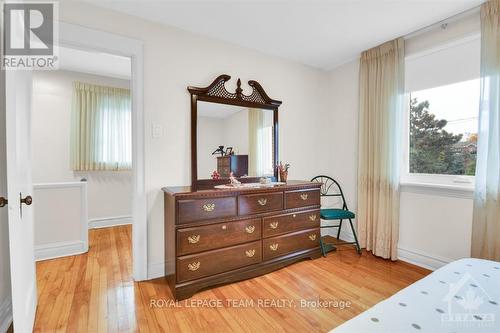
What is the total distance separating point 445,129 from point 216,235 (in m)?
2.49

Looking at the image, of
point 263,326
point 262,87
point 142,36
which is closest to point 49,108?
point 142,36

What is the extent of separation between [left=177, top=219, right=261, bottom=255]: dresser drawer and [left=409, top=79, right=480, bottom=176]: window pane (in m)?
1.92

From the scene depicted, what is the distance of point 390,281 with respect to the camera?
7.17 ft

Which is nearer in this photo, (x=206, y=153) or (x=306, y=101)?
(x=206, y=153)

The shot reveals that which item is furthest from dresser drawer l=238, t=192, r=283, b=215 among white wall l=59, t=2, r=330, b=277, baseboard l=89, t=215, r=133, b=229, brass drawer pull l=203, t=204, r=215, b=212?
baseboard l=89, t=215, r=133, b=229

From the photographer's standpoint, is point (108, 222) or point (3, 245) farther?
point (108, 222)

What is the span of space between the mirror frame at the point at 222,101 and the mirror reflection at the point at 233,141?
0.13 ft

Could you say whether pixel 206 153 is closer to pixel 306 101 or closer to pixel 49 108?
pixel 306 101

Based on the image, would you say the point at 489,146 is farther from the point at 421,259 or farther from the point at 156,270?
the point at 156,270

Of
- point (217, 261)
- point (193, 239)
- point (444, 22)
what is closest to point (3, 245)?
point (193, 239)

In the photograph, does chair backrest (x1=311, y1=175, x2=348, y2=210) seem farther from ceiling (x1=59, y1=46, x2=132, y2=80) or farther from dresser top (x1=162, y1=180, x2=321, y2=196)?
ceiling (x1=59, y1=46, x2=132, y2=80)

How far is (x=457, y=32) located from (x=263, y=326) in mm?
2987

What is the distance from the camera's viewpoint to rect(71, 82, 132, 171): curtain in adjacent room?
12.0 ft

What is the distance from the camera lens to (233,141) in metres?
2.61
